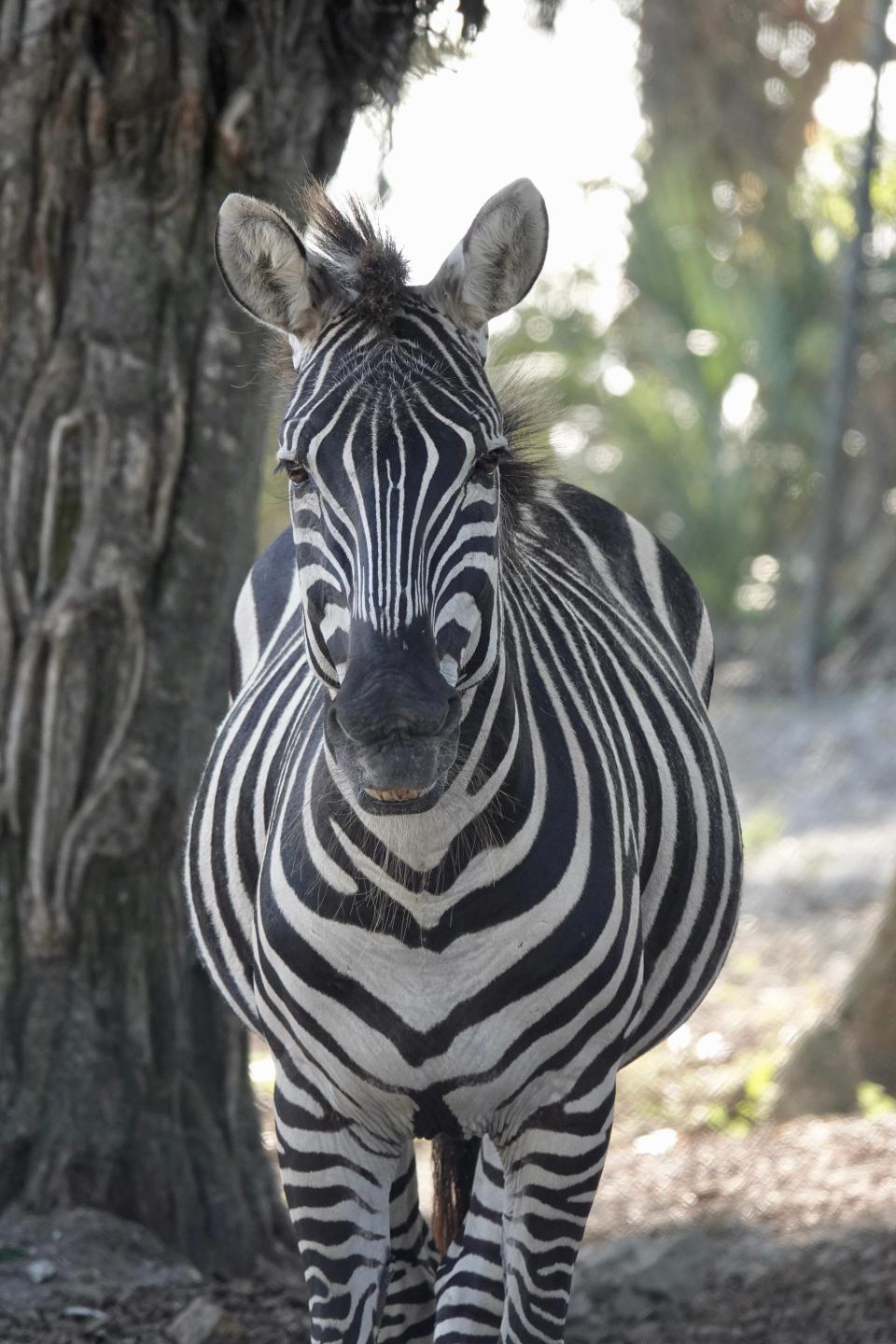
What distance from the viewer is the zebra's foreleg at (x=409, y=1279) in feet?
11.5

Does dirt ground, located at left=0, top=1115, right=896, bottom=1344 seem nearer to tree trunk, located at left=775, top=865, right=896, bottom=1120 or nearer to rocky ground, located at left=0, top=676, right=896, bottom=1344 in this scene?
rocky ground, located at left=0, top=676, right=896, bottom=1344

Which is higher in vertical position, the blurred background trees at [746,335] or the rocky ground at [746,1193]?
the blurred background trees at [746,335]

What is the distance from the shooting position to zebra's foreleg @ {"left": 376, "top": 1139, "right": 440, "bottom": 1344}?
3494 mm

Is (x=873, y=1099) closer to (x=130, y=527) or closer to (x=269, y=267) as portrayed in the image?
(x=130, y=527)

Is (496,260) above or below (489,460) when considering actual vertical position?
above

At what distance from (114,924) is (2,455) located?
4.50ft

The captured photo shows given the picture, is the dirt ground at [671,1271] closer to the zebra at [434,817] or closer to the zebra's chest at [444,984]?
the zebra at [434,817]

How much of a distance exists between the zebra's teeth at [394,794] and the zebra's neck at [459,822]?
0.83 feet

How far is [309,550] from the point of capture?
8.48 feet

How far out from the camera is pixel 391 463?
249 centimetres

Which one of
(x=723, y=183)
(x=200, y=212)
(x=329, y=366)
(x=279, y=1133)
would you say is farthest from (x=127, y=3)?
(x=723, y=183)

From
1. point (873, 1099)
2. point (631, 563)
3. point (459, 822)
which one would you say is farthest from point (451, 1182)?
point (873, 1099)

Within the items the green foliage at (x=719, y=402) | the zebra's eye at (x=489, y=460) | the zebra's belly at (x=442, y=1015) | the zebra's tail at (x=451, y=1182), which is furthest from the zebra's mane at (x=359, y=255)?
the green foliage at (x=719, y=402)

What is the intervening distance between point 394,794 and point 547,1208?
1008 millimetres
